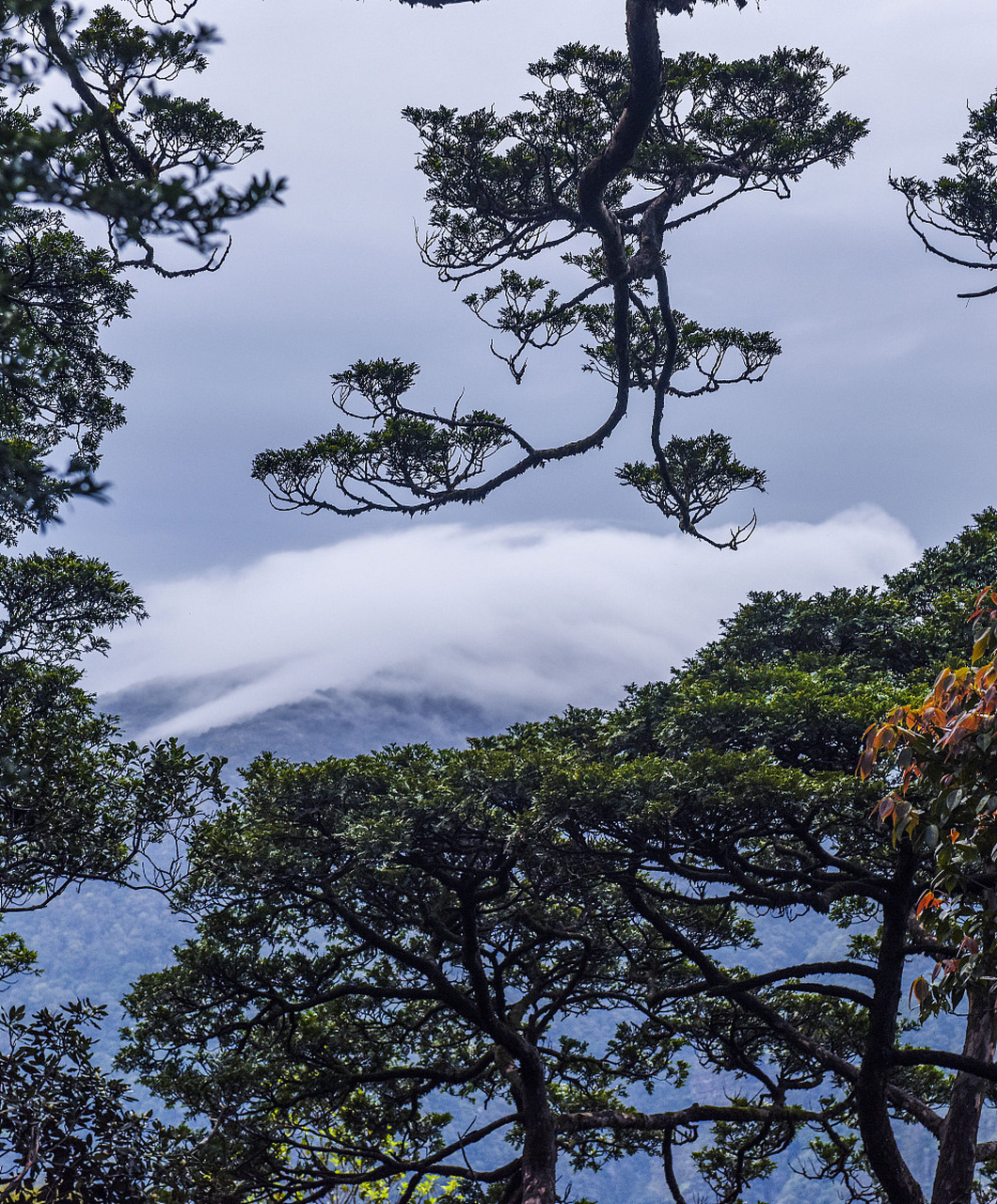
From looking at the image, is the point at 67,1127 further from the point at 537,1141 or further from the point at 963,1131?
the point at 963,1131

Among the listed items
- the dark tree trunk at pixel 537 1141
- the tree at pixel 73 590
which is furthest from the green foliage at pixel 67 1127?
the dark tree trunk at pixel 537 1141

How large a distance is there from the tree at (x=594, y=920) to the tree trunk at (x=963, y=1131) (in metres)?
0.02

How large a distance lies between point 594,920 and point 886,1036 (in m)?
2.63

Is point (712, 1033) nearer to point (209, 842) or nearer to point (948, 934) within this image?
point (209, 842)

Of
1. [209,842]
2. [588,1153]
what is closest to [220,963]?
[209,842]

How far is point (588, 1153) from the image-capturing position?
10.2 m

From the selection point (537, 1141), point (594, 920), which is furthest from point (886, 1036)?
point (537, 1141)

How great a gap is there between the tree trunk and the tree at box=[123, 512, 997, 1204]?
0.02 m

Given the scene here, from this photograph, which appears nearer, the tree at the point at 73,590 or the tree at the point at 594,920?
the tree at the point at 73,590

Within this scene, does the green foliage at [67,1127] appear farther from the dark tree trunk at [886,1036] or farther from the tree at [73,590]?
the dark tree trunk at [886,1036]

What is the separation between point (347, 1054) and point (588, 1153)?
2.58 m

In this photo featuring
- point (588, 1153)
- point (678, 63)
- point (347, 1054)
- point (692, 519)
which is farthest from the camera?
point (692, 519)

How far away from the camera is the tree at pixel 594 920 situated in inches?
259

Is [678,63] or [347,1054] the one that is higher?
[678,63]
